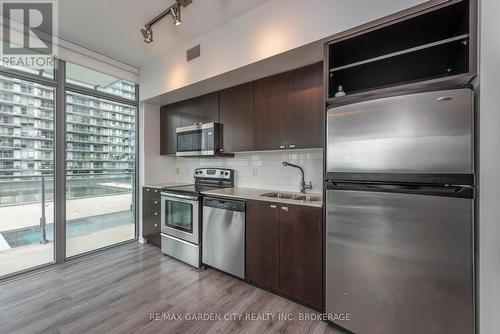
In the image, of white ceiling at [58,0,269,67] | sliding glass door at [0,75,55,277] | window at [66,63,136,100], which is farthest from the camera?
window at [66,63,136,100]

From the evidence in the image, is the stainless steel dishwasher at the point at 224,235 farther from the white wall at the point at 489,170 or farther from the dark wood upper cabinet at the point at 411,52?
the white wall at the point at 489,170

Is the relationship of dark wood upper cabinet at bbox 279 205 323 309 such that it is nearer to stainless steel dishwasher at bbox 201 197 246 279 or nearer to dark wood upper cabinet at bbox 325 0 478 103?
stainless steel dishwasher at bbox 201 197 246 279

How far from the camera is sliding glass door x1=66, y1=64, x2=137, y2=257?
2863mm

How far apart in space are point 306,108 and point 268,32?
806mm

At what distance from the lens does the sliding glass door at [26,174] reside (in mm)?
2361

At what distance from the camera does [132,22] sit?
2.29 meters

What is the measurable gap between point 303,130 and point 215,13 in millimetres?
1498

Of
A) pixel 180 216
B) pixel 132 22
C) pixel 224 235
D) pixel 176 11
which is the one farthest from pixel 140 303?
pixel 132 22

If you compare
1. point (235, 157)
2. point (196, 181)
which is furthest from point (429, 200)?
point (196, 181)

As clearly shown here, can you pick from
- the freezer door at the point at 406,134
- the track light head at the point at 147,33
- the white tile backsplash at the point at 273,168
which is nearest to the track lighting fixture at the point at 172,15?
the track light head at the point at 147,33

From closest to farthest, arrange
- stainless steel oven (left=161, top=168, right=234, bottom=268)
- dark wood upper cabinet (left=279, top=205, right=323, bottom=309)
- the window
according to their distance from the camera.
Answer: dark wood upper cabinet (left=279, top=205, right=323, bottom=309), stainless steel oven (left=161, top=168, right=234, bottom=268), the window

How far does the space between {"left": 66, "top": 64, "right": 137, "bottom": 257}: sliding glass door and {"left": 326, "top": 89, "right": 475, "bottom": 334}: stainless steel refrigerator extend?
3.24 metres

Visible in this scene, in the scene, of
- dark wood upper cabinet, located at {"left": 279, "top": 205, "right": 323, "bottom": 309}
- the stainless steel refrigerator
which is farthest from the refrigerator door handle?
dark wood upper cabinet, located at {"left": 279, "top": 205, "right": 323, "bottom": 309}

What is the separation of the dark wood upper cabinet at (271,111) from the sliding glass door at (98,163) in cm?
228
